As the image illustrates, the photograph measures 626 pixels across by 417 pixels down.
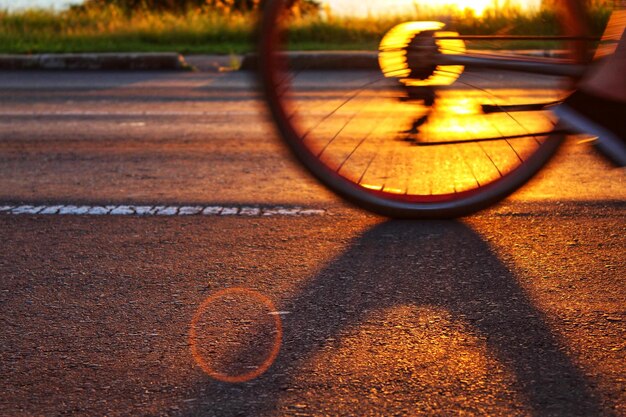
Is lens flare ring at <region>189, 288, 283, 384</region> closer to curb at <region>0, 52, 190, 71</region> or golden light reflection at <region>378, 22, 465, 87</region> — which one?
golden light reflection at <region>378, 22, 465, 87</region>

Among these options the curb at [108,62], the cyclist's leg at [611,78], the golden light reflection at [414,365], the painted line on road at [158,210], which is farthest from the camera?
the curb at [108,62]

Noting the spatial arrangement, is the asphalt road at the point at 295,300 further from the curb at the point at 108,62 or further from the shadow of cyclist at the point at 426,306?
the curb at the point at 108,62

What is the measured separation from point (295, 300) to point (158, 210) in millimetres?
1303

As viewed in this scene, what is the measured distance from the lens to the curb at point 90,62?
1124 cm

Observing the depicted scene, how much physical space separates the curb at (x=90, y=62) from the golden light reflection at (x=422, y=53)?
7849 millimetres

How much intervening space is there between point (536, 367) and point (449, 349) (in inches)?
8.8

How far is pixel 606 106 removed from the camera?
321 centimetres

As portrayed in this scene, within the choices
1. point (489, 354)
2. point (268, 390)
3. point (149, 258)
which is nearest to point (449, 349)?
point (489, 354)

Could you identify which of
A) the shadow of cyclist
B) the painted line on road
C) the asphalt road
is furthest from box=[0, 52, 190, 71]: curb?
the shadow of cyclist

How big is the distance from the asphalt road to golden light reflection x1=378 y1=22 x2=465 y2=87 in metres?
0.54

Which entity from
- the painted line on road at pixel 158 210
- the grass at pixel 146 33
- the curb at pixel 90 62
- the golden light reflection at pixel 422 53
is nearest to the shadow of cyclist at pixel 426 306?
the painted line on road at pixel 158 210

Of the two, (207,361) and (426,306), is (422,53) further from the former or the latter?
(207,361)

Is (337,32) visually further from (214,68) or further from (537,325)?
(537,325)

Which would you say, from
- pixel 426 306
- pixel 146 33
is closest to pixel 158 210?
pixel 426 306
